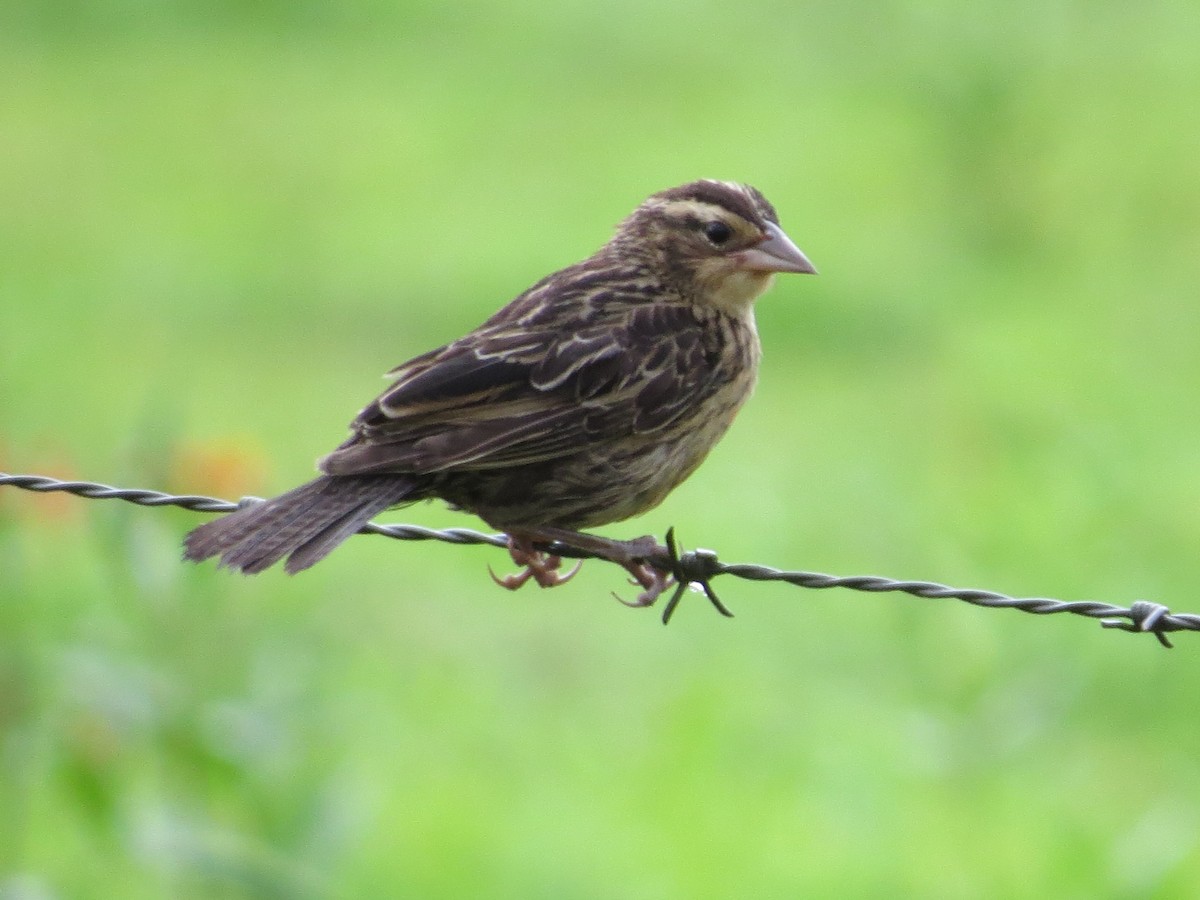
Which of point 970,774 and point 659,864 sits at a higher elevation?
point 970,774

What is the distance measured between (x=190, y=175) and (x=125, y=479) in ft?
47.0

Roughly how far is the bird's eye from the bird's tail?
131 centimetres

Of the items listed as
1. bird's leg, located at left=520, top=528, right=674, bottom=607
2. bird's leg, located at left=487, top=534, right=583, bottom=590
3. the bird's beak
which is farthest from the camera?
the bird's beak

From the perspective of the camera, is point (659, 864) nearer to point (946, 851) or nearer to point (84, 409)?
point (946, 851)

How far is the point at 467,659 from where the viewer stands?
11.7 m

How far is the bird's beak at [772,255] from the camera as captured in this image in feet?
21.7

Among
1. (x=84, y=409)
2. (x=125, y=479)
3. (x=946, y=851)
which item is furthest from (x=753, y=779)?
(x=84, y=409)

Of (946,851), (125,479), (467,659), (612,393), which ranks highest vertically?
(612,393)

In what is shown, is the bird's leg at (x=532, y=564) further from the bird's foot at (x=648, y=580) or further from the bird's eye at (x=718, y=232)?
the bird's eye at (x=718, y=232)

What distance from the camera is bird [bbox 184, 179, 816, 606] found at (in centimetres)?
588

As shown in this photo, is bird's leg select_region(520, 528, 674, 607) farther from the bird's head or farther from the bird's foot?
the bird's head

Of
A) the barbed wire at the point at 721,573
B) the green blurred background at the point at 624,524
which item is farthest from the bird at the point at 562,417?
the green blurred background at the point at 624,524

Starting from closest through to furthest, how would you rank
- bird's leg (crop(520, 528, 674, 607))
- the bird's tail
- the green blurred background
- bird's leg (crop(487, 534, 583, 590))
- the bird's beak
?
1. the bird's tail
2. bird's leg (crop(520, 528, 674, 607))
3. bird's leg (crop(487, 534, 583, 590))
4. the bird's beak
5. the green blurred background

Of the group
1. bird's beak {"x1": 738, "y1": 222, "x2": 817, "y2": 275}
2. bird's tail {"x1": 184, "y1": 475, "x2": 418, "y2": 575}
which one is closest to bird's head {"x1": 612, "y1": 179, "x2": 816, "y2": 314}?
bird's beak {"x1": 738, "y1": 222, "x2": 817, "y2": 275}
